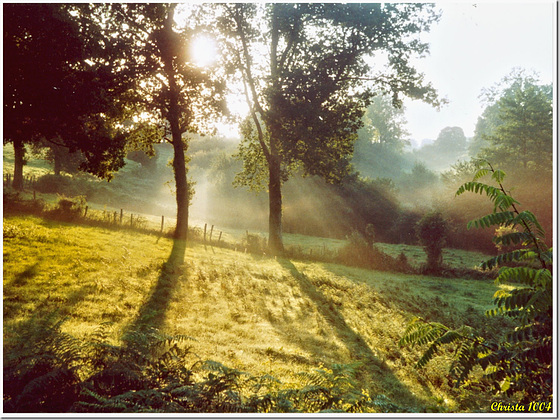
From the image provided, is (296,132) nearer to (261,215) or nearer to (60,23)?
(60,23)

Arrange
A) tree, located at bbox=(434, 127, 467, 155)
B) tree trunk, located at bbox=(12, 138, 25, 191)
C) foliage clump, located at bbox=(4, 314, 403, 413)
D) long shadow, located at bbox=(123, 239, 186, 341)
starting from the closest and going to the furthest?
foliage clump, located at bbox=(4, 314, 403, 413) → long shadow, located at bbox=(123, 239, 186, 341) → tree trunk, located at bbox=(12, 138, 25, 191) → tree, located at bbox=(434, 127, 467, 155)

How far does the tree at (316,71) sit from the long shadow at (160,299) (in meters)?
10.2

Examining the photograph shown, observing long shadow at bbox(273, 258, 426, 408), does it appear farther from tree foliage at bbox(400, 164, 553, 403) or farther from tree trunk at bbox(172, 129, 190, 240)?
tree trunk at bbox(172, 129, 190, 240)

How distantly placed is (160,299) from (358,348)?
567 centimetres

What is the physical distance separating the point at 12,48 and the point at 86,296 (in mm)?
7981

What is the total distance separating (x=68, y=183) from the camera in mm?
41656

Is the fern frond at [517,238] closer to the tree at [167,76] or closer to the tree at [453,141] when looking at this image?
the tree at [167,76]

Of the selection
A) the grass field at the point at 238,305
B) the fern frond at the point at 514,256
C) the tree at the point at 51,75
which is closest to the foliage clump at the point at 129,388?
the grass field at the point at 238,305

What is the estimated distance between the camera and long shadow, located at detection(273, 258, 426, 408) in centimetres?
654

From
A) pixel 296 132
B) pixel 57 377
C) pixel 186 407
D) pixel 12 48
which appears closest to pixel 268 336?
pixel 186 407

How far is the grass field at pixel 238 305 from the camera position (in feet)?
22.1

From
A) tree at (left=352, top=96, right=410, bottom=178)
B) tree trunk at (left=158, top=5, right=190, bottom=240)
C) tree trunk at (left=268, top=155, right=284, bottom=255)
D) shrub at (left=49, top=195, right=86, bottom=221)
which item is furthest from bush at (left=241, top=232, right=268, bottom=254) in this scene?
tree at (left=352, top=96, right=410, bottom=178)

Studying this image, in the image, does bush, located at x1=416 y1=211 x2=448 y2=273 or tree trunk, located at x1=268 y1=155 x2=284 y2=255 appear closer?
bush, located at x1=416 y1=211 x2=448 y2=273

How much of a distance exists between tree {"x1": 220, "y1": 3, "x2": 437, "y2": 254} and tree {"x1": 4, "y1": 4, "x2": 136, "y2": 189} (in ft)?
32.1
